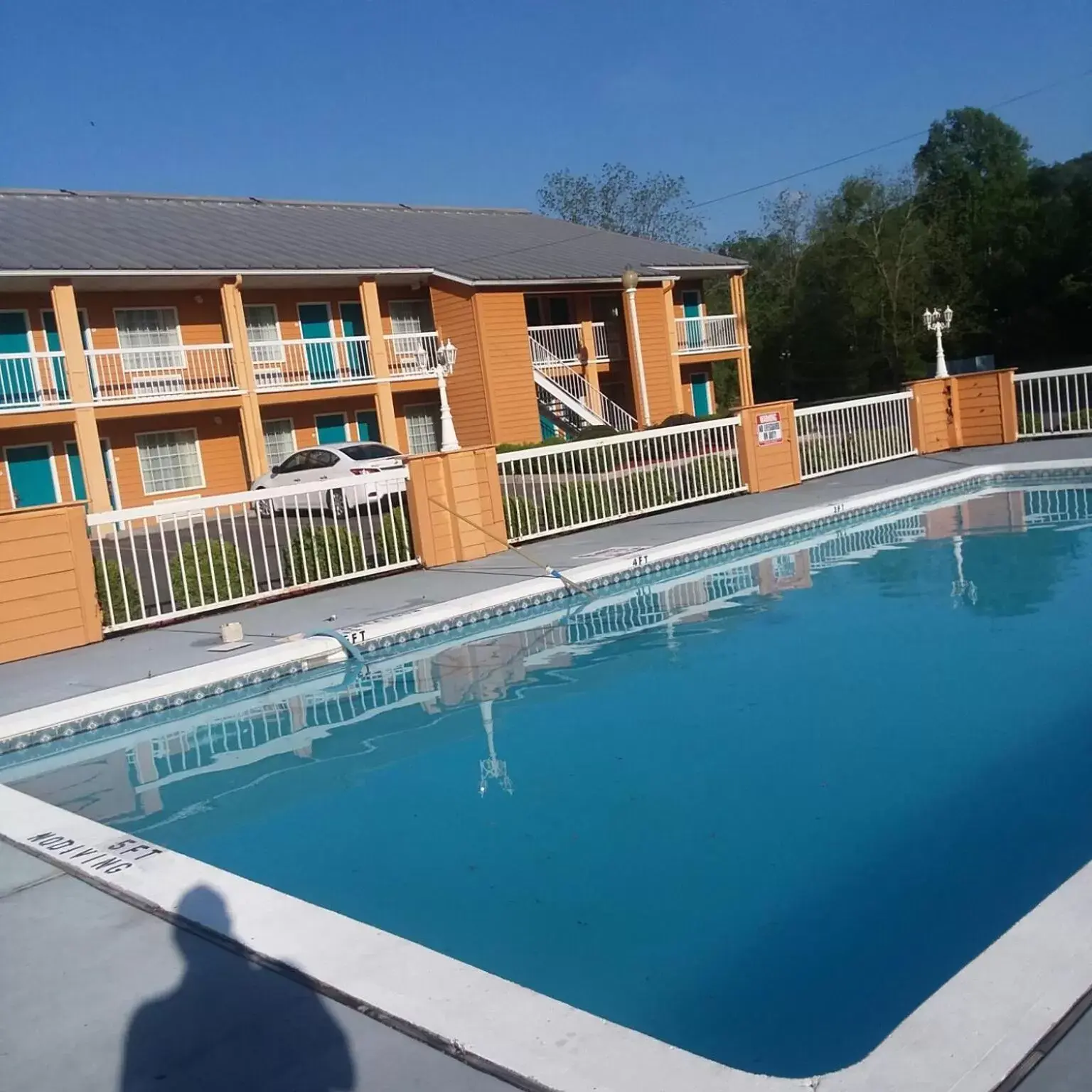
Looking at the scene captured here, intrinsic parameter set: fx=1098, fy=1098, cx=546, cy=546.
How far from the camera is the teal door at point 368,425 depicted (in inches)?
1067

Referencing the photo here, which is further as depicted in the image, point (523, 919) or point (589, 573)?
point (589, 573)

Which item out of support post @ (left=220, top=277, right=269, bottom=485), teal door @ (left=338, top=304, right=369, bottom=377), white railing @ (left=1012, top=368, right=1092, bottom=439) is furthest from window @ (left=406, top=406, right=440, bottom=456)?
white railing @ (left=1012, top=368, right=1092, bottom=439)

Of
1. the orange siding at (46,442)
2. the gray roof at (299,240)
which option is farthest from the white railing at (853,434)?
the orange siding at (46,442)

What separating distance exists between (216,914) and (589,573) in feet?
25.6

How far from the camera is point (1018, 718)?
662 cm

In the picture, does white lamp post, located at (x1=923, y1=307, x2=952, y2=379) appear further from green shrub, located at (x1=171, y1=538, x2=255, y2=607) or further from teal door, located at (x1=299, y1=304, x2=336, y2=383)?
green shrub, located at (x1=171, y1=538, x2=255, y2=607)

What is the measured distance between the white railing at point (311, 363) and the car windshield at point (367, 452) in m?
4.08

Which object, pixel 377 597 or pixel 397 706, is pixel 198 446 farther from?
pixel 397 706

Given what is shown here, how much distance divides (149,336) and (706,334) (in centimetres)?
1586

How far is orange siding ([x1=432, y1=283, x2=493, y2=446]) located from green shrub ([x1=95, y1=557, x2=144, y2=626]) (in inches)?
624

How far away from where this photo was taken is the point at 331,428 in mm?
26562

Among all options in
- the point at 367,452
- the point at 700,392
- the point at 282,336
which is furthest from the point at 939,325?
the point at 282,336

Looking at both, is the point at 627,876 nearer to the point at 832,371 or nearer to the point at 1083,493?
the point at 1083,493

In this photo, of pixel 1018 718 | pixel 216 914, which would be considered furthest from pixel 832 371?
pixel 216 914
